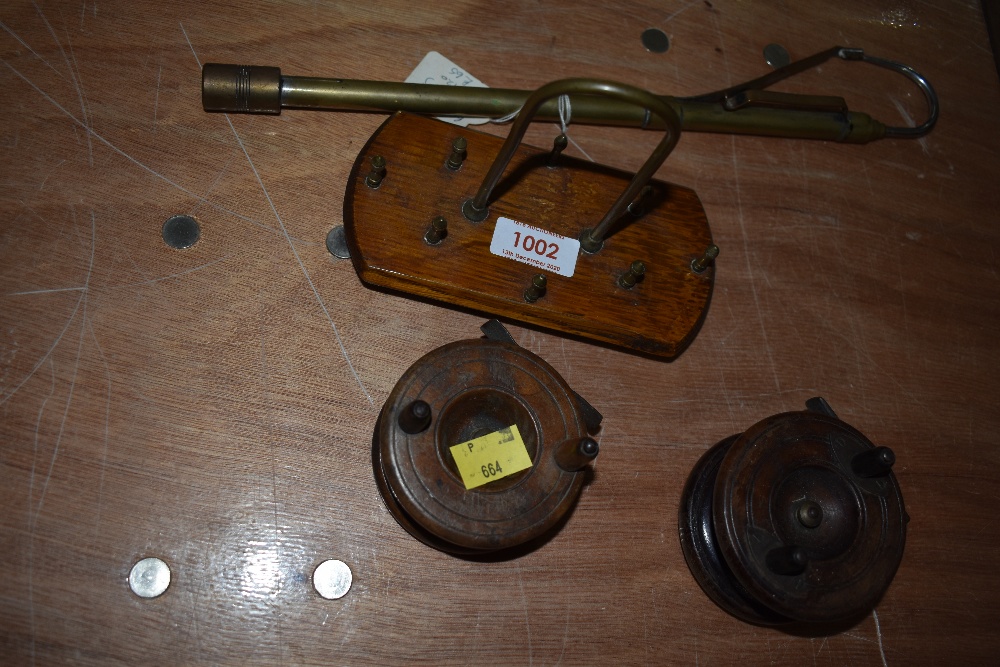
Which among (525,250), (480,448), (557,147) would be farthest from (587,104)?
(480,448)

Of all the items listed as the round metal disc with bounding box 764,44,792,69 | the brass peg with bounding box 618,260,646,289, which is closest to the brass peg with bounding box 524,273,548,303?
the brass peg with bounding box 618,260,646,289

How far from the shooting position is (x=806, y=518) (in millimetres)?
865

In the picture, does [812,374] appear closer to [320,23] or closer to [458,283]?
[458,283]

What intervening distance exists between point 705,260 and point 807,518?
34 cm

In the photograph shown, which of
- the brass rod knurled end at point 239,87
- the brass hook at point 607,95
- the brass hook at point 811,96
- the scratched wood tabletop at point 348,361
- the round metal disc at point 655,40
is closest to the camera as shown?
the brass hook at point 607,95

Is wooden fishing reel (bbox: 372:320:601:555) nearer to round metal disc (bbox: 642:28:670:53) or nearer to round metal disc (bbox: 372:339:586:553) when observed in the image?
round metal disc (bbox: 372:339:586:553)

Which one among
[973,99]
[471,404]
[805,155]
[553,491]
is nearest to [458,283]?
[471,404]

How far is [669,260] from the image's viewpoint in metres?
1.03

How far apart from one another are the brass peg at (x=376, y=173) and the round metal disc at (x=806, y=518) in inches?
20.3

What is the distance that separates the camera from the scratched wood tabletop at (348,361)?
864 millimetres

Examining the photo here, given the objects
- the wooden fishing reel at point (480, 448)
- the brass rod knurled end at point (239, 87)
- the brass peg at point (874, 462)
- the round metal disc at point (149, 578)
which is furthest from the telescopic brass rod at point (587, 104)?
the round metal disc at point (149, 578)

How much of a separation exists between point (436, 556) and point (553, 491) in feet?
0.58

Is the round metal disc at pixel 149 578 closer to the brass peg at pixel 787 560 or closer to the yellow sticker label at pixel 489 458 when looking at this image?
the yellow sticker label at pixel 489 458

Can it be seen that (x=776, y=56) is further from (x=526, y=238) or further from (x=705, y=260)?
(x=526, y=238)
